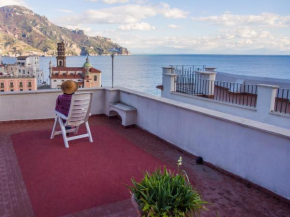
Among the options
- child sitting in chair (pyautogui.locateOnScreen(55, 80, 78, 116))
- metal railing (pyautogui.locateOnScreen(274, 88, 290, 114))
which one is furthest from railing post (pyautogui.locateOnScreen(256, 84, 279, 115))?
child sitting in chair (pyautogui.locateOnScreen(55, 80, 78, 116))

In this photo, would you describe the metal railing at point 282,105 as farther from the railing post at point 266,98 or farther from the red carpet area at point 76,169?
the red carpet area at point 76,169


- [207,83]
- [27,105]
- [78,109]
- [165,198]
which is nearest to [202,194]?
[165,198]

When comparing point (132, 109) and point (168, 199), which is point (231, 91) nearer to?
point (132, 109)

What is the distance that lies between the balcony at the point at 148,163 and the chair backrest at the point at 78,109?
481 millimetres

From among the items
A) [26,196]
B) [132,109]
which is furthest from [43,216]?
[132,109]

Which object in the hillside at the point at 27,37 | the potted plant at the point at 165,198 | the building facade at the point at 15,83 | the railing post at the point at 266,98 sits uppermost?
the hillside at the point at 27,37

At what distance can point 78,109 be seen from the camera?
5.15 metres

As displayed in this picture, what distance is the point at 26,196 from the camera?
335 centimetres

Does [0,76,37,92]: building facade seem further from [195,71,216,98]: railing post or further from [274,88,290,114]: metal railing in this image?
[274,88,290,114]: metal railing

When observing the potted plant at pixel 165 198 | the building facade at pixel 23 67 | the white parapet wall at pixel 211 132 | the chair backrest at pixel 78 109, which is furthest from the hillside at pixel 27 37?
the potted plant at pixel 165 198

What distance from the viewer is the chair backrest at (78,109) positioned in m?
5.03

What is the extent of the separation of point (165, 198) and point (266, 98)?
567 cm

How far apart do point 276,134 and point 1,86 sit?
69.4 metres

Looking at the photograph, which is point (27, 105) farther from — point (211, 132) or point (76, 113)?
point (211, 132)
